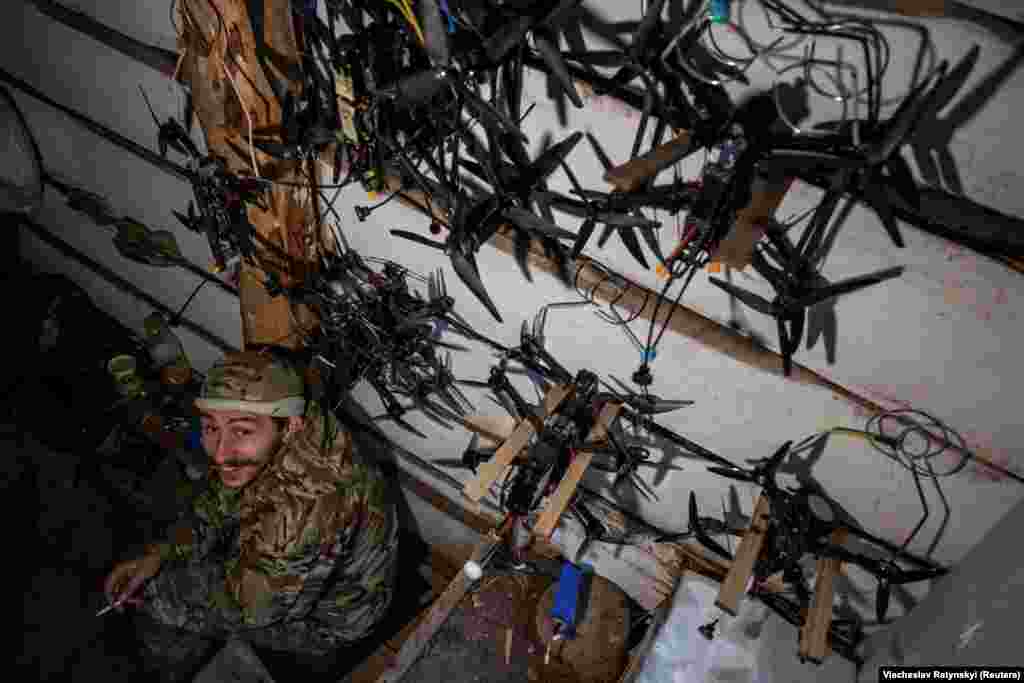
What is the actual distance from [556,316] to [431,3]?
121 centimetres

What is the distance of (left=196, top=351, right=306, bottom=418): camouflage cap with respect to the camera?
2.79 m

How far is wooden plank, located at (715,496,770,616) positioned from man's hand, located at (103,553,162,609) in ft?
9.73

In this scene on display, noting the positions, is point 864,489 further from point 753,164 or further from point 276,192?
point 276,192

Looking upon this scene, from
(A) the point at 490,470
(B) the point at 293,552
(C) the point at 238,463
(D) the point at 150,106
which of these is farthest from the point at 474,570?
(D) the point at 150,106

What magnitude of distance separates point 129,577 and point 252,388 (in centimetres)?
137

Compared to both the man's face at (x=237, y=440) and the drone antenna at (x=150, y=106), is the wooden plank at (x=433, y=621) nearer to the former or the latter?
the man's face at (x=237, y=440)

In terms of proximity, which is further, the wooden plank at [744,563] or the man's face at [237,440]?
the man's face at [237,440]

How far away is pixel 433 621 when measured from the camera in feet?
9.37

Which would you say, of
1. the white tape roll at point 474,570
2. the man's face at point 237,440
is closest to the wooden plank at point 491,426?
the white tape roll at point 474,570

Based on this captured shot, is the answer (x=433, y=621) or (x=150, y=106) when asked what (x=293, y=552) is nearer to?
(x=433, y=621)

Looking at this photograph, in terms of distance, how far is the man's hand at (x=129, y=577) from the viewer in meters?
3.11

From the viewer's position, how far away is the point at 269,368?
2898mm

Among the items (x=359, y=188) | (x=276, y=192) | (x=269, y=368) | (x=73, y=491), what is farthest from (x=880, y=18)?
(x=73, y=491)

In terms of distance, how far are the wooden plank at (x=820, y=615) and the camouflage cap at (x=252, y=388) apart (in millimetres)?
2386
